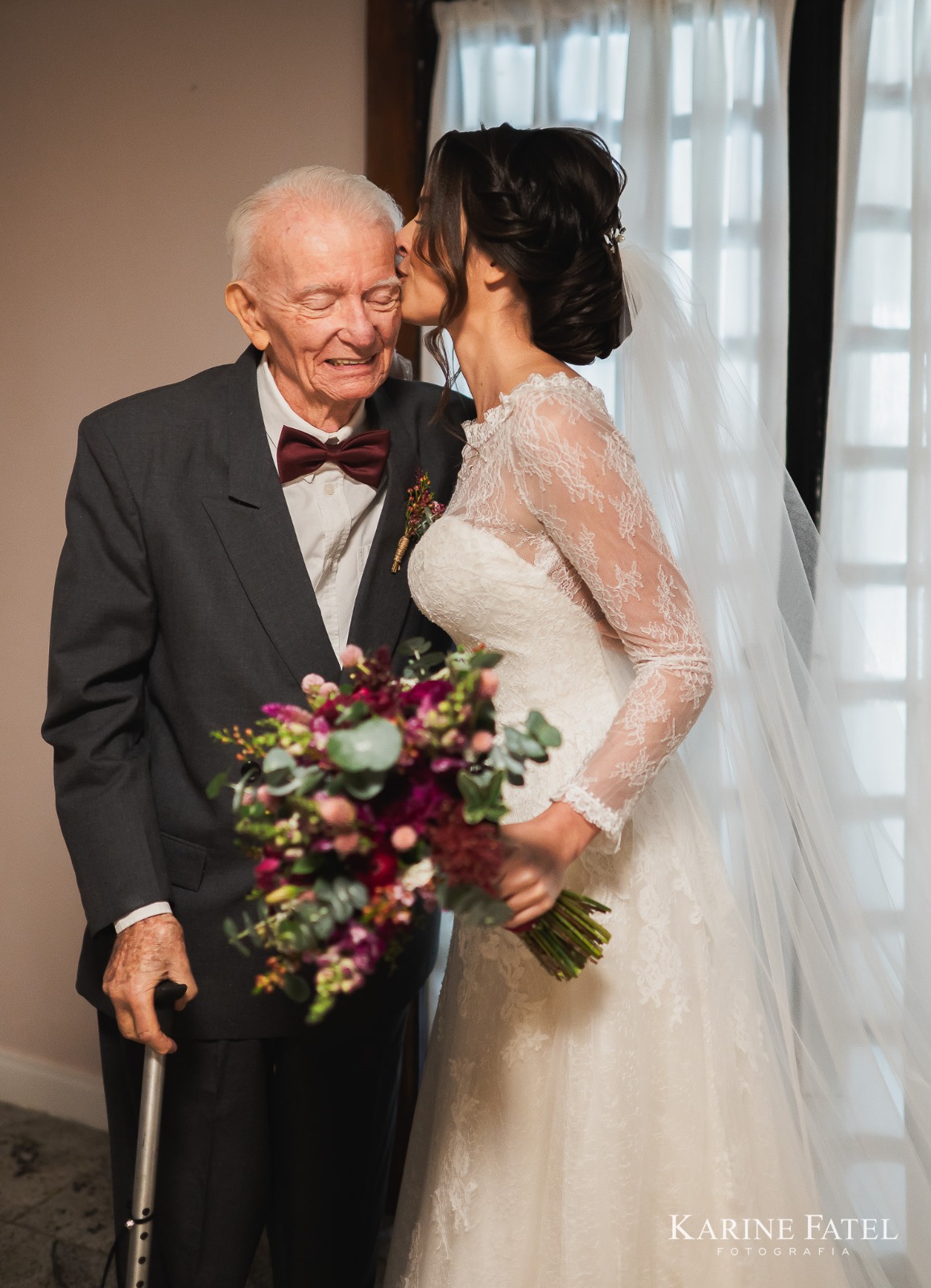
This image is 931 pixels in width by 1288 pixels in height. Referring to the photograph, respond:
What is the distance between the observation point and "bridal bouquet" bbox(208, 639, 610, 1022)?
116 cm

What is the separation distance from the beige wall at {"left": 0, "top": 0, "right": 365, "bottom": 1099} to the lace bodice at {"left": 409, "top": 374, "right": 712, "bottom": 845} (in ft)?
4.77

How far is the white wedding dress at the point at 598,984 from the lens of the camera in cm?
157

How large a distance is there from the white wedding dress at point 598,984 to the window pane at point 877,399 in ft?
3.29

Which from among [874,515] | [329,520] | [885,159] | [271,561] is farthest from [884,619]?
[271,561]

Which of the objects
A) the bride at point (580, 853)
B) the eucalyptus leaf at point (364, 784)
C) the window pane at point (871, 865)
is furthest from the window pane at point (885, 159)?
the eucalyptus leaf at point (364, 784)

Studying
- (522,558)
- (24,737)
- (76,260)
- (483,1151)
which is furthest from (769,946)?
(76,260)

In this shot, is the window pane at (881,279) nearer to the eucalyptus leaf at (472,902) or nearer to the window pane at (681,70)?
the window pane at (681,70)

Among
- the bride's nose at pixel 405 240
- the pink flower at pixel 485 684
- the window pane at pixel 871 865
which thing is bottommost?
the window pane at pixel 871 865

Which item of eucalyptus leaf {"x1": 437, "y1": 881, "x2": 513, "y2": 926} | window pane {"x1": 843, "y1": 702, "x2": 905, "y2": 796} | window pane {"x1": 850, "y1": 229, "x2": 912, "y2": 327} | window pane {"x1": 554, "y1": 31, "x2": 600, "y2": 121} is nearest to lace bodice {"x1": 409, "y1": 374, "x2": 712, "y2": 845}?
eucalyptus leaf {"x1": 437, "y1": 881, "x2": 513, "y2": 926}

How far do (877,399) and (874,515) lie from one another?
264mm

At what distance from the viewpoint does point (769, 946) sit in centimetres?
178

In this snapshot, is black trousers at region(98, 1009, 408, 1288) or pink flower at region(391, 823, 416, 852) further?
black trousers at region(98, 1009, 408, 1288)

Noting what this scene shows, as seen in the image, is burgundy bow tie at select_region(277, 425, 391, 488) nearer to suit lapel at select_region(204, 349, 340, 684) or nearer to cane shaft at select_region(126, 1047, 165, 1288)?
suit lapel at select_region(204, 349, 340, 684)

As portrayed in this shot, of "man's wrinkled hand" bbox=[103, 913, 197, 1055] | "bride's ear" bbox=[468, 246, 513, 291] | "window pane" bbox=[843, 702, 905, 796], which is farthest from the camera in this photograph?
"window pane" bbox=[843, 702, 905, 796]
